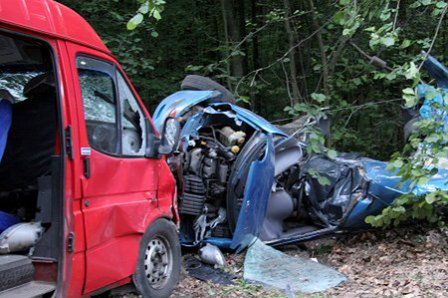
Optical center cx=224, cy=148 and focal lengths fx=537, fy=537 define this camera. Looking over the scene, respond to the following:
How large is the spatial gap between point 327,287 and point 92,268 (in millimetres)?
2735

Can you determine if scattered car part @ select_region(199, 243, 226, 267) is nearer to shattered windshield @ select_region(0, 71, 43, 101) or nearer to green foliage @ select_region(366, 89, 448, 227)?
green foliage @ select_region(366, 89, 448, 227)

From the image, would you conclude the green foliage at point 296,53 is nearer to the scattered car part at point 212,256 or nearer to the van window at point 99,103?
the scattered car part at point 212,256

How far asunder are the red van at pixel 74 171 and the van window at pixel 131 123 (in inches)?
0.4

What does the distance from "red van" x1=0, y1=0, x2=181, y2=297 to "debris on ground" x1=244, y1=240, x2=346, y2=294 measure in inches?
45.6

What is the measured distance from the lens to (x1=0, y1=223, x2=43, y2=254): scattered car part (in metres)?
4.02

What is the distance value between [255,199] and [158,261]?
1909 millimetres

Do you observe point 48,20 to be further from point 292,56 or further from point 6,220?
point 292,56

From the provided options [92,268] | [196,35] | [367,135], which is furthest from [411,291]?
[196,35]

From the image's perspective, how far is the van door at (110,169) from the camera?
4.21m

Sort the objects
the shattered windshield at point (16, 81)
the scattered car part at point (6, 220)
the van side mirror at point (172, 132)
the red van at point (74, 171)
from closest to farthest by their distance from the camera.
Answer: the red van at point (74, 171)
the scattered car part at point (6, 220)
the shattered windshield at point (16, 81)
the van side mirror at point (172, 132)

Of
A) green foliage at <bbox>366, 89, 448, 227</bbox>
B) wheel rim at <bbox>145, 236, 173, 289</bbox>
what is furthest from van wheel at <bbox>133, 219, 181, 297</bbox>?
green foliage at <bbox>366, 89, 448, 227</bbox>

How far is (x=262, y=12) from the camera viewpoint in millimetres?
13914

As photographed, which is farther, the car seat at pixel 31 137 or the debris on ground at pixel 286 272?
the debris on ground at pixel 286 272

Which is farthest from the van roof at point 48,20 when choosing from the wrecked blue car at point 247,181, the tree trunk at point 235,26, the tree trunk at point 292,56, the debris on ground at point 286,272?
the tree trunk at point 235,26
